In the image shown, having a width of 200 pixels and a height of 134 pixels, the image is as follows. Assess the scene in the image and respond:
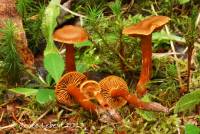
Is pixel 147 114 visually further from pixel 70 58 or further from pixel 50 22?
pixel 50 22

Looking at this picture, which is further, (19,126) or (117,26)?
(117,26)

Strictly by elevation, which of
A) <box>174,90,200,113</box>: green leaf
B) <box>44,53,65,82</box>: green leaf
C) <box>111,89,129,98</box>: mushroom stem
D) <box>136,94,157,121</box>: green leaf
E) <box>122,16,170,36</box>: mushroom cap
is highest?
<box>122,16,170,36</box>: mushroom cap

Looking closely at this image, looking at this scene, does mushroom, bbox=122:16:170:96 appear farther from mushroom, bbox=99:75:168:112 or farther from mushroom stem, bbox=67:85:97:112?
mushroom stem, bbox=67:85:97:112

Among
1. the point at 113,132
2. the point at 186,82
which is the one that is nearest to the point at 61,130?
the point at 113,132


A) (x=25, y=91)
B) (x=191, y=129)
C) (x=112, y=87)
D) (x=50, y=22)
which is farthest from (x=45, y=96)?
(x=191, y=129)

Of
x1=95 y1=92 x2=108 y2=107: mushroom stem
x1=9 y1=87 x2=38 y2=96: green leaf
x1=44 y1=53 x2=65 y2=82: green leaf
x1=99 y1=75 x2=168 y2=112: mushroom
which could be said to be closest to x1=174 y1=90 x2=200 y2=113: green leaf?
x1=99 y1=75 x2=168 y2=112: mushroom

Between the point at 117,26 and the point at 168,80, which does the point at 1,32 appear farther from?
the point at 168,80

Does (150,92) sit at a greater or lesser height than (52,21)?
lesser
